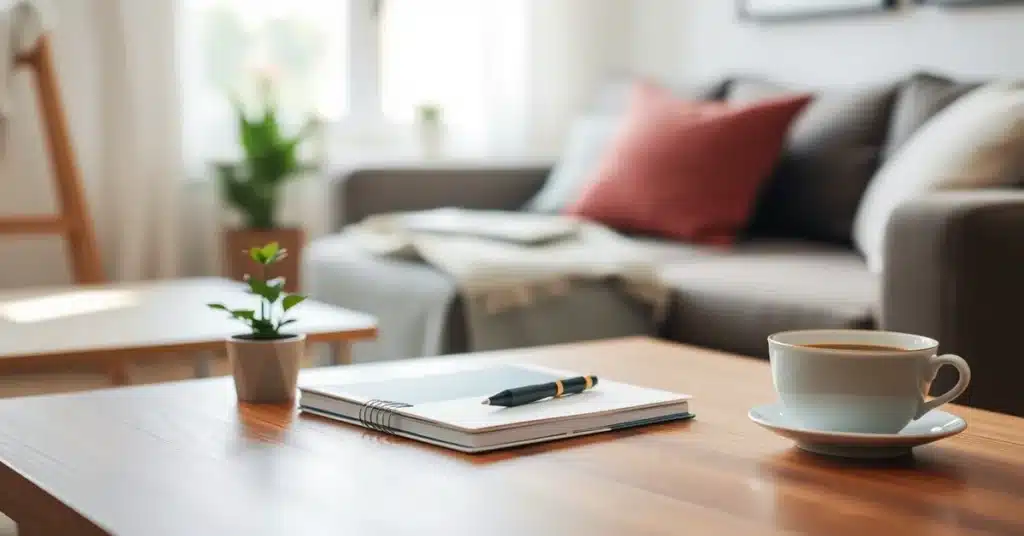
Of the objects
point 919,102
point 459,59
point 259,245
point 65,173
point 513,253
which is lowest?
point 259,245

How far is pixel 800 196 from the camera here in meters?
2.80

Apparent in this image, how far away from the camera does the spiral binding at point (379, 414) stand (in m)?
1.02

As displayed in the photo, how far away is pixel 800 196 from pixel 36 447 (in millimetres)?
2086

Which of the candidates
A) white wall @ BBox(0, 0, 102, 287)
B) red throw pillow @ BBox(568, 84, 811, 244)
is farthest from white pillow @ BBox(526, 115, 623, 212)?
white wall @ BBox(0, 0, 102, 287)

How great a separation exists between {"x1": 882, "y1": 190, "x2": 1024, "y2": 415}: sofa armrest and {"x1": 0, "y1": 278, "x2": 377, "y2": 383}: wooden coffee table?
0.78 m

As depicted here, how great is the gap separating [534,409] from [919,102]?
1832mm

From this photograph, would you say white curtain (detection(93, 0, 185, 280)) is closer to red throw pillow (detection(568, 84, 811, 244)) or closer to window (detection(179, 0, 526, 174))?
window (detection(179, 0, 526, 174))

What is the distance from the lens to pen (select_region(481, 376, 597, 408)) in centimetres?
103

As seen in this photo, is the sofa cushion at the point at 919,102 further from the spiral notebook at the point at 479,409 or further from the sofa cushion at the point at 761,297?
the spiral notebook at the point at 479,409

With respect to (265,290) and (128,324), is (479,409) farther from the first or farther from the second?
(128,324)

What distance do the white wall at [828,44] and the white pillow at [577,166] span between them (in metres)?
0.47

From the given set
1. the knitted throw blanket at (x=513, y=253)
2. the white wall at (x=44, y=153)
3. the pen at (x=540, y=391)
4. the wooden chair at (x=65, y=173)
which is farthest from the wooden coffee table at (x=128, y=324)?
the white wall at (x=44, y=153)

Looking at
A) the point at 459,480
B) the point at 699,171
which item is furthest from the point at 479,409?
the point at 699,171

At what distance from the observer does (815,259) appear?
2.48 m
